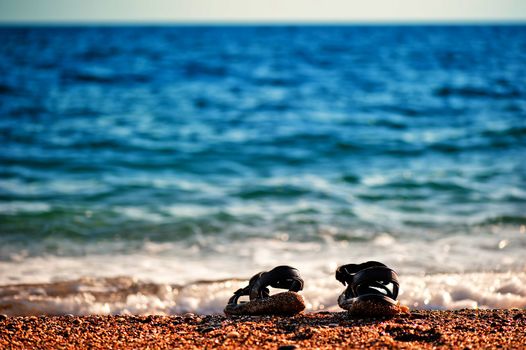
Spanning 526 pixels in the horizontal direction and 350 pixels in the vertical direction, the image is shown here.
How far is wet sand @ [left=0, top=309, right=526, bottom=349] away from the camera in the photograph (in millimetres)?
3443

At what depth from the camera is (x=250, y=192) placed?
325 inches

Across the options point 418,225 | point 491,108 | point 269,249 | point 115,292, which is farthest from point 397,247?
point 491,108

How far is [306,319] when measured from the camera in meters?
3.93

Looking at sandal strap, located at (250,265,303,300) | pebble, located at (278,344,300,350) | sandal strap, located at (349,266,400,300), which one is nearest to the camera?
pebble, located at (278,344,300,350)

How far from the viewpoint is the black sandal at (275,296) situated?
395 centimetres

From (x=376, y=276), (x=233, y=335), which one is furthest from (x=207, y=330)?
(x=376, y=276)

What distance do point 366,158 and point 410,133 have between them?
2338 millimetres

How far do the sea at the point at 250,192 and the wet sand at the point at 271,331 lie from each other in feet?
2.04

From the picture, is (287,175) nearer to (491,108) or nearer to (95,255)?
(95,255)

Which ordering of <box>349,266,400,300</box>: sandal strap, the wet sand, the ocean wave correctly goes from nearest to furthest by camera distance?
1. the wet sand
2. <box>349,266,400,300</box>: sandal strap
3. the ocean wave

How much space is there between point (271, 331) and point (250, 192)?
15.3 feet

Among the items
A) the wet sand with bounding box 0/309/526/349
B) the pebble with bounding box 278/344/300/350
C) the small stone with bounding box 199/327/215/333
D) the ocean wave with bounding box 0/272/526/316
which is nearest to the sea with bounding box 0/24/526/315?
the ocean wave with bounding box 0/272/526/316

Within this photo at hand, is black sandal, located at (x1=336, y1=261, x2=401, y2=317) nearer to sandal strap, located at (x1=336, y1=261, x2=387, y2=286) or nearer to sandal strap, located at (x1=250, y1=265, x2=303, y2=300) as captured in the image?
sandal strap, located at (x1=336, y1=261, x2=387, y2=286)

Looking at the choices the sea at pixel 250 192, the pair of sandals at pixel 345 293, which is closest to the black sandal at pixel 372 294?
the pair of sandals at pixel 345 293
